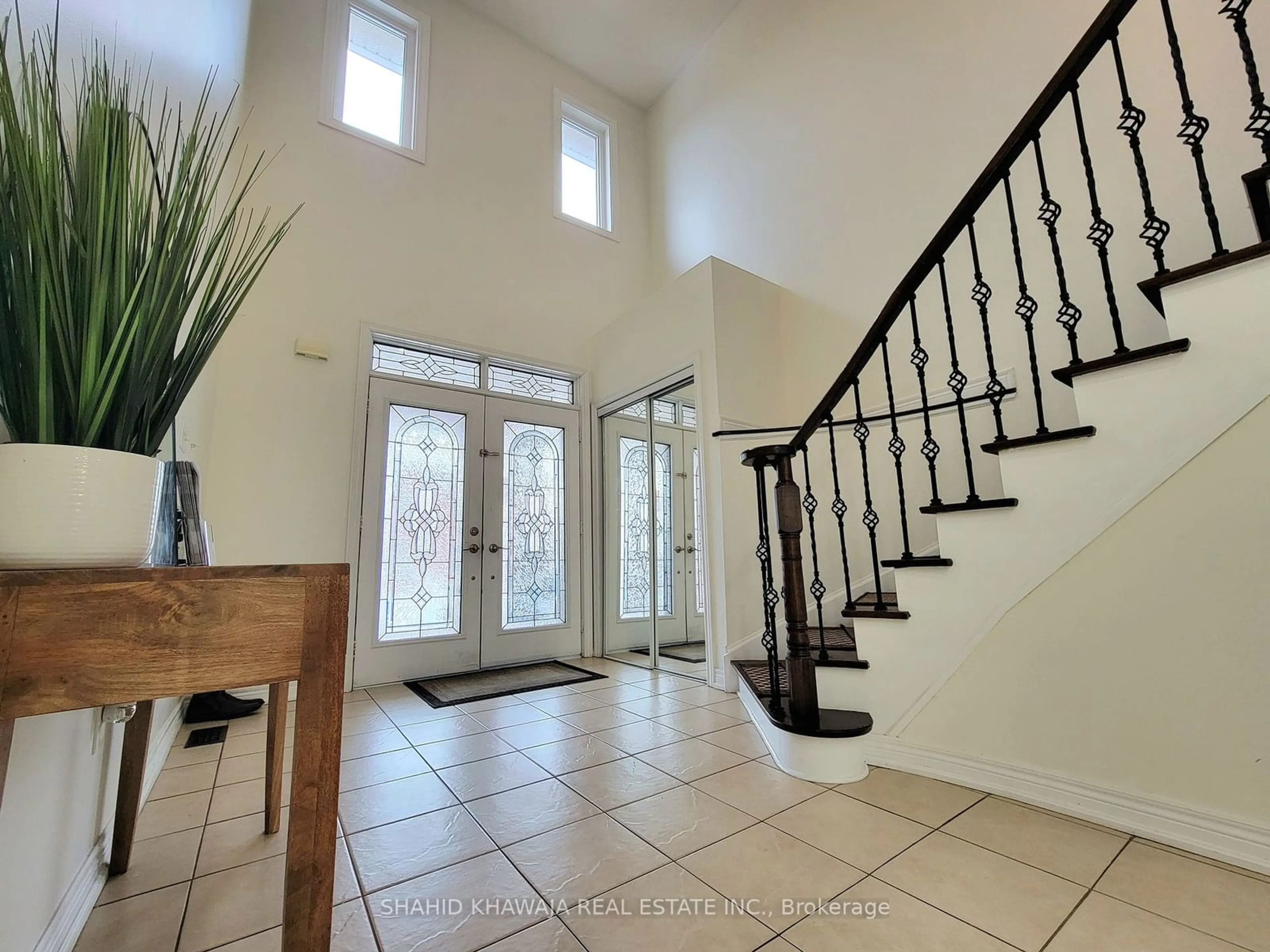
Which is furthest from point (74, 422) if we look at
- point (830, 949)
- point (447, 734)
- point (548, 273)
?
point (548, 273)

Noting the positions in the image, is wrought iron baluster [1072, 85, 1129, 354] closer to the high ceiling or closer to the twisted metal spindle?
the twisted metal spindle

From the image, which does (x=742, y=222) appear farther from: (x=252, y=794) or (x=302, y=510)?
(x=252, y=794)

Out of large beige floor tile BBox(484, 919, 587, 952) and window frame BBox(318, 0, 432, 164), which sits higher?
window frame BBox(318, 0, 432, 164)

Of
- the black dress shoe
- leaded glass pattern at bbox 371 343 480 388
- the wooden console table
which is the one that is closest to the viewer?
the wooden console table

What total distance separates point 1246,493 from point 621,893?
1.88 m

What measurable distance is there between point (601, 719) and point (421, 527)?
1972 mm

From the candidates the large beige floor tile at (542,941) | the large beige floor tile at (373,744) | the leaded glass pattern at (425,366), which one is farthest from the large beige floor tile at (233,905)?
the leaded glass pattern at (425,366)

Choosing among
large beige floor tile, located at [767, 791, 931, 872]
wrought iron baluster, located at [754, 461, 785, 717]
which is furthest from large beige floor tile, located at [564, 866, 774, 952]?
wrought iron baluster, located at [754, 461, 785, 717]

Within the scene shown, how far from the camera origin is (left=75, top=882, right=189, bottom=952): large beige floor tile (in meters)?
1.15

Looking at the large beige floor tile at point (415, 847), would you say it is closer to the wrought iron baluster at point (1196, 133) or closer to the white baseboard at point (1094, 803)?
the white baseboard at point (1094, 803)

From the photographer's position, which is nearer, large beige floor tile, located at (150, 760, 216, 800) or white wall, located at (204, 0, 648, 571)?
large beige floor tile, located at (150, 760, 216, 800)

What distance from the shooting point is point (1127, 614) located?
1527 mm

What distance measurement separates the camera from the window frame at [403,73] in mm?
4051

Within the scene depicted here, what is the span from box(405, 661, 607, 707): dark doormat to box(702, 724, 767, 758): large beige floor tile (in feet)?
4.31
